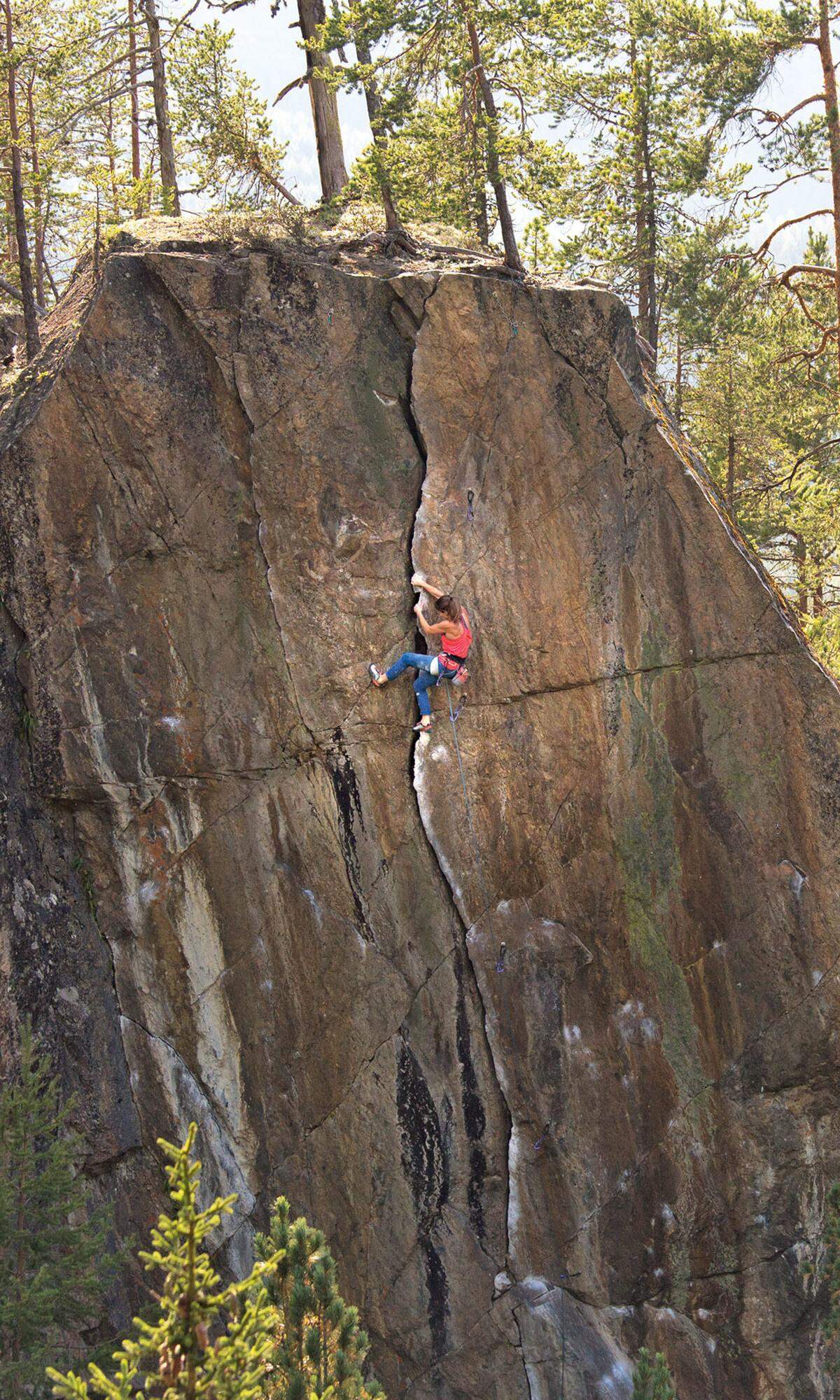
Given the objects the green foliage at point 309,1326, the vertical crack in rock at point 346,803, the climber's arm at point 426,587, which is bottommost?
the green foliage at point 309,1326

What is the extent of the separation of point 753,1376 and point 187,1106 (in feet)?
24.9

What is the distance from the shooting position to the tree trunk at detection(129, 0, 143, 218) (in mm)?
14641

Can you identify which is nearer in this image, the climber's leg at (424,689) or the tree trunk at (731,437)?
the climber's leg at (424,689)

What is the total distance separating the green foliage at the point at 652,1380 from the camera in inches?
439

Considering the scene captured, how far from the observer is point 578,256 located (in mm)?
17031

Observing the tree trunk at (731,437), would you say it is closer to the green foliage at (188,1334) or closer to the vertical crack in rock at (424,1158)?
the vertical crack in rock at (424,1158)

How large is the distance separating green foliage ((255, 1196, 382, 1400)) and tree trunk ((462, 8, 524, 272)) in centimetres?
1087

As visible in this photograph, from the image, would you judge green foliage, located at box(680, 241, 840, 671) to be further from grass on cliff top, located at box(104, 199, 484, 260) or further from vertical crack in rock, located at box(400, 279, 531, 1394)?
vertical crack in rock, located at box(400, 279, 531, 1394)

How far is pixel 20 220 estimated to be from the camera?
44.4 feet

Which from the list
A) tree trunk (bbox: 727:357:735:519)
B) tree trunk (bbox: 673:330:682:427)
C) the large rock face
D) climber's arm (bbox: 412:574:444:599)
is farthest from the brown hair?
tree trunk (bbox: 673:330:682:427)

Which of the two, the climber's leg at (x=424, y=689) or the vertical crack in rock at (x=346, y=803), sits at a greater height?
the climber's leg at (x=424, y=689)

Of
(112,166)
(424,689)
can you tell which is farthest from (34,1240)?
(112,166)

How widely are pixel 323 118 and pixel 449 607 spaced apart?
28.4 feet

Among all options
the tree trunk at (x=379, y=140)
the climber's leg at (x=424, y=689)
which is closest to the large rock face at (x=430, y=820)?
the climber's leg at (x=424, y=689)
